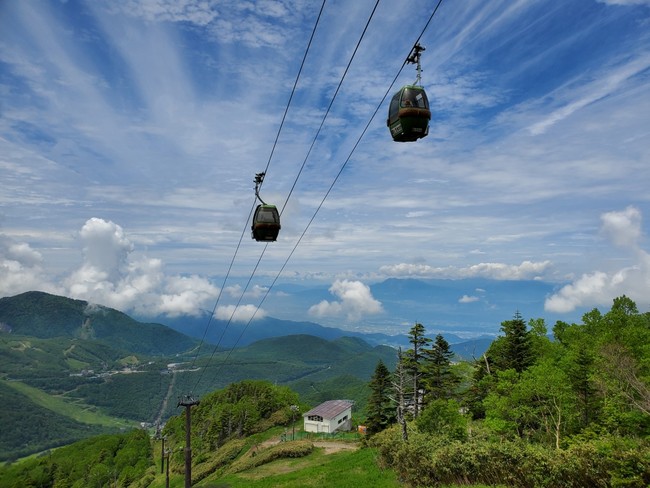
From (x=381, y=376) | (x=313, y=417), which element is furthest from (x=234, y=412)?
(x=381, y=376)

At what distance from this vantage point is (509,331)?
2019 inches

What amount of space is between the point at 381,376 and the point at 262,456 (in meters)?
20.4

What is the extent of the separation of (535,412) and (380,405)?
28779 millimetres

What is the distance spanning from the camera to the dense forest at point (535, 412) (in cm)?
1823

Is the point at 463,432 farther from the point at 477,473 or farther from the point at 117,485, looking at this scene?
the point at 117,485

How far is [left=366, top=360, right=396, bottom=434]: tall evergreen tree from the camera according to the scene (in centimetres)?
5856

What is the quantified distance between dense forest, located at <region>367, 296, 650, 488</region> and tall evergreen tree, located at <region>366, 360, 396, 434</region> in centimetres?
15

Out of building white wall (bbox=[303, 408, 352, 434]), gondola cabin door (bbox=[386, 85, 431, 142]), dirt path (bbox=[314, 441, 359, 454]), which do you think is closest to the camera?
gondola cabin door (bbox=[386, 85, 431, 142])

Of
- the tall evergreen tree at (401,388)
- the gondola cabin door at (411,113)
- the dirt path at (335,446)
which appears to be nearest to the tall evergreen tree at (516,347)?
the tall evergreen tree at (401,388)

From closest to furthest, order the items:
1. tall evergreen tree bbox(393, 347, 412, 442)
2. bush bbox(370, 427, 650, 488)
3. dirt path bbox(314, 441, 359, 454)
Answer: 1. bush bbox(370, 427, 650, 488)
2. tall evergreen tree bbox(393, 347, 412, 442)
3. dirt path bbox(314, 441, 359, 454)

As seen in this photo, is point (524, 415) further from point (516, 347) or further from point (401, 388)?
point (516, 347)

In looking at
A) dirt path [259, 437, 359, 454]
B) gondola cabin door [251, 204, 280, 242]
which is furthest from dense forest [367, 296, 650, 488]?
gondola cabin door [251, 204, 280, 242]

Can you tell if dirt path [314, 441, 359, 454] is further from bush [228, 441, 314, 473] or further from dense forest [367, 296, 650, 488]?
dense forest [367, 296, 650, 488]

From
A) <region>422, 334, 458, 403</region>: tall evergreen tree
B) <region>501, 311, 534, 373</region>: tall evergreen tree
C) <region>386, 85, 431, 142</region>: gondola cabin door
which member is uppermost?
→ <region>386, 85, 431, 142</region>: gondola cabin door
